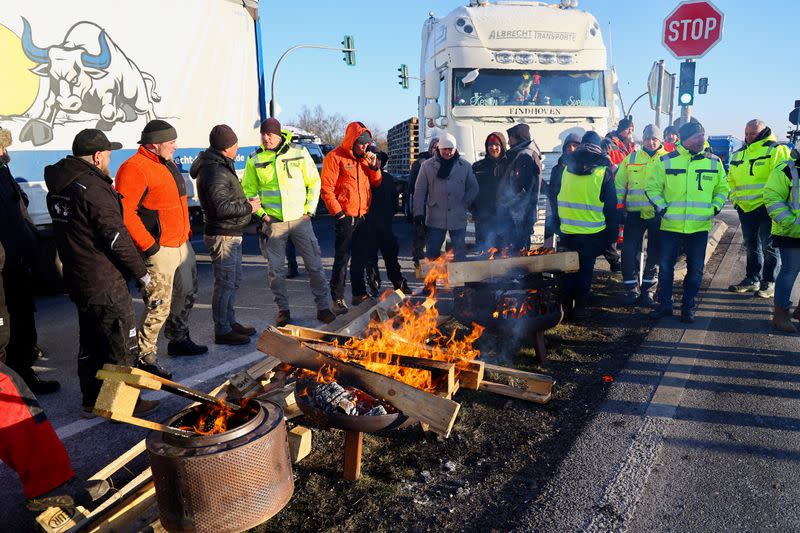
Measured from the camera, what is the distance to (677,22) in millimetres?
10164

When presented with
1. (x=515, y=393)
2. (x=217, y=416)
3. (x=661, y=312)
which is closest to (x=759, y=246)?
(x=661, y=312)

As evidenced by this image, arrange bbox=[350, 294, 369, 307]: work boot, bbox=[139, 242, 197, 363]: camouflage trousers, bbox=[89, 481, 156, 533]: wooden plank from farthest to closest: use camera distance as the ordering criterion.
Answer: bbox=[350, 294, 369, 307]: work boot, bbox=[139, 242, 197, 363]: camouflage trousers, bbox=[89, 481, 156, 533]: wooden plank

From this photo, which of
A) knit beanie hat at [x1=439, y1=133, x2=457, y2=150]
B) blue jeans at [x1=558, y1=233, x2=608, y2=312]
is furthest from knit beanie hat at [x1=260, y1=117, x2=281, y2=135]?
blue jeans at [x1=558, y1=233, x2=608, y2=312]

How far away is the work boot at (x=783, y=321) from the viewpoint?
5773mm

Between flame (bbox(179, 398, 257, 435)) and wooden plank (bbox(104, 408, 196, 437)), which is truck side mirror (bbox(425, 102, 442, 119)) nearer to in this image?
flame (bbox(179, 398, 257, 435))

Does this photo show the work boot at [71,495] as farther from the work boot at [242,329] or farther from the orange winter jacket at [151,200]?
the work boot at [242,329]

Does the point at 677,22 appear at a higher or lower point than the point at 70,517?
higher

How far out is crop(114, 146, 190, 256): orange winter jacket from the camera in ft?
14.4

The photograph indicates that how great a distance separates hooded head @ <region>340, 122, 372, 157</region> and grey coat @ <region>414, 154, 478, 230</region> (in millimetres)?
1033

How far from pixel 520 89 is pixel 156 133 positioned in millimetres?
6940

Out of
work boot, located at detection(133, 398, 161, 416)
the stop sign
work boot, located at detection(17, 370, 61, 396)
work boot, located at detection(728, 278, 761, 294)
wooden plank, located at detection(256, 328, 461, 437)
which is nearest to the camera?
wooden plank, located at detection(256, 328, 461, 437)

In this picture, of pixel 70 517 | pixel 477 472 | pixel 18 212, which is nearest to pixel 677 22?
pixel 477 472

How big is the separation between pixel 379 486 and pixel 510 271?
8.42 ft

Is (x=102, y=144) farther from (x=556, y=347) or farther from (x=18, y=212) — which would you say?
(x=556, y=347)
